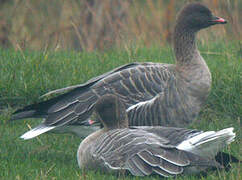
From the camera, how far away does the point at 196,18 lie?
708 centimetres

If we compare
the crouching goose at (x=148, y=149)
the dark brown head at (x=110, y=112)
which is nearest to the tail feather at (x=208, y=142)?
the crouching goose at (x=148, y=149)

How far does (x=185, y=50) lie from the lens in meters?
6.99

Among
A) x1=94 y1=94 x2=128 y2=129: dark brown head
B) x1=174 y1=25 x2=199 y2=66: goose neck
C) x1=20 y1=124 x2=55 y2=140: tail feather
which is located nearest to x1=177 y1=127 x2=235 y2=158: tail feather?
x1=94 y1=94 x2=128 y2=129: dark brown head

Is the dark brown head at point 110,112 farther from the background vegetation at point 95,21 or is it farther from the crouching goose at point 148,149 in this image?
the background vegetation at point 95,21

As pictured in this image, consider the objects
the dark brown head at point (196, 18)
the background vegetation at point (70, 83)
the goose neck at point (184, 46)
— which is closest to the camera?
the background vegetation at point (70, 83)

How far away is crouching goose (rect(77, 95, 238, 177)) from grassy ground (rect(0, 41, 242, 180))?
19cm

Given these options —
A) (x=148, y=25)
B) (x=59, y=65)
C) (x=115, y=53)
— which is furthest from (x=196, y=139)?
(x=148, y=25)

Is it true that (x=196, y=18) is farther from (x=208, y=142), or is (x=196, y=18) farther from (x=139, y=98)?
(x=208, y=142)

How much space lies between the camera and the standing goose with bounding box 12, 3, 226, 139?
20.7 feet

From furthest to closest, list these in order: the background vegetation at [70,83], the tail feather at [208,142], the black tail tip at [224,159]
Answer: the background vegetation at [70,83]
the black tail tip at [224,159]
the tail feather at [208,142]

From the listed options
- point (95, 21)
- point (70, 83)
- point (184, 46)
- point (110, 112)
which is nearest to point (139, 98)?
point (110, 112)

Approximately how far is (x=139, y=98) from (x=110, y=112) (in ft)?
2.63

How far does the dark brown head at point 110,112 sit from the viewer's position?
5.68m

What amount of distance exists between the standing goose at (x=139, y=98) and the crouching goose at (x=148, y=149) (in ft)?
2.20
